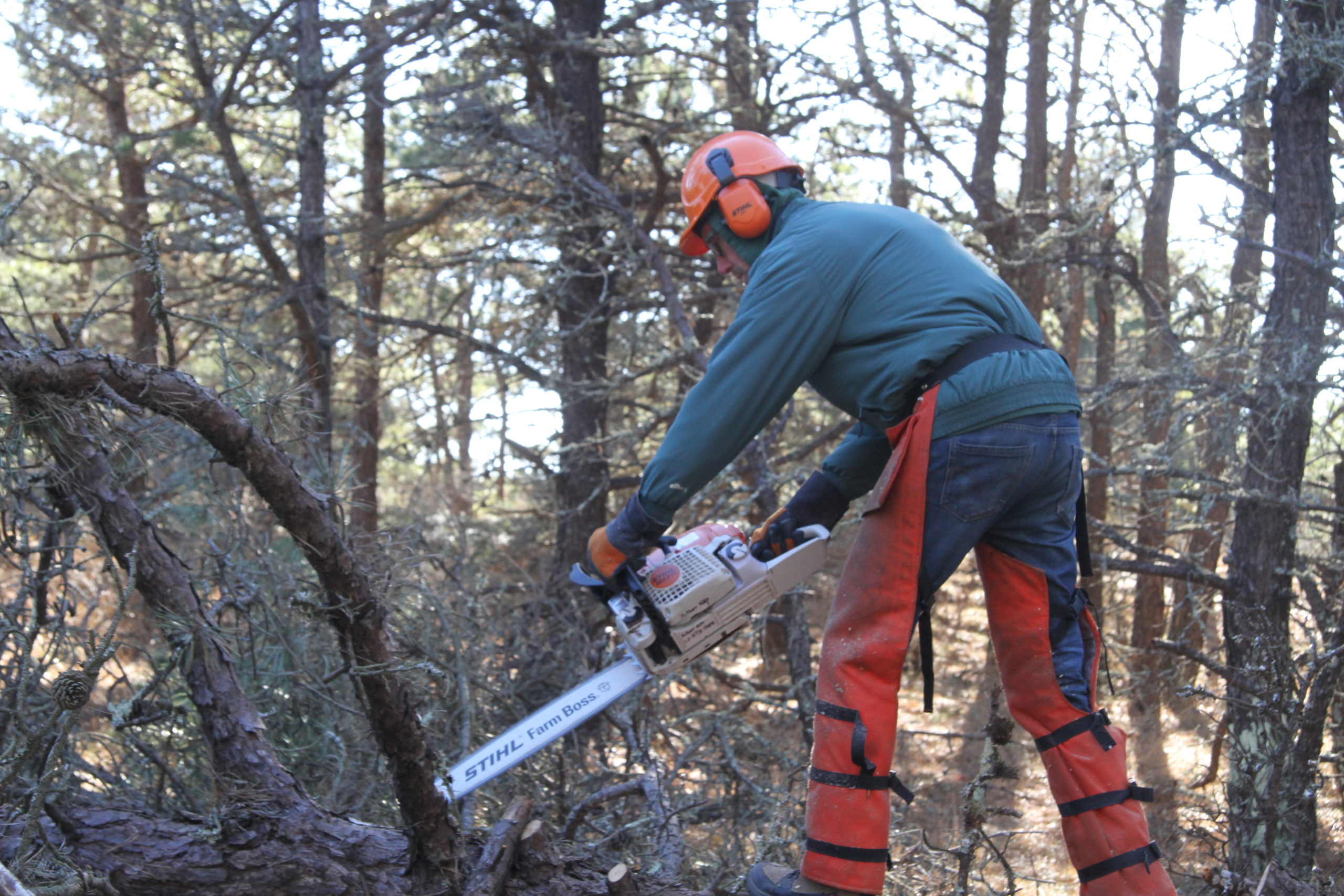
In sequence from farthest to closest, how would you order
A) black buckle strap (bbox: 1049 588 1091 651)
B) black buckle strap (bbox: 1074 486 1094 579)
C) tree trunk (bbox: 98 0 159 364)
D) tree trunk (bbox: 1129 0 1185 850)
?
tree trunk (bbox: 98 0 159 364), tree trunk (bbox: 1129 0 1185 850), black buckle strap (bbox: 1074 486 1094 579), black buckle strap (bbox: 1049 588 1091 651)

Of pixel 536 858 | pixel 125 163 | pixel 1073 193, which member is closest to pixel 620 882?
pixel 536 858

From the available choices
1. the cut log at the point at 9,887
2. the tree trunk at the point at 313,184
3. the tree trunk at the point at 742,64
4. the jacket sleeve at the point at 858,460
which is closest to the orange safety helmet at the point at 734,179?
the jacket sleeve at the point at 858,460

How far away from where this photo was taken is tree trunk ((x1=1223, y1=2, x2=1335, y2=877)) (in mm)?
4285

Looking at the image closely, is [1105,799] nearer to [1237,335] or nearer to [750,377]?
[750,377]

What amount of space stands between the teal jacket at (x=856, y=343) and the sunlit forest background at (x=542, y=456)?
3.06ft

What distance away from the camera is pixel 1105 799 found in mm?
2250

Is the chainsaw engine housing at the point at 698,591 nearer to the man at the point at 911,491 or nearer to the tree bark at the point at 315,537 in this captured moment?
the man at the point at 911,491

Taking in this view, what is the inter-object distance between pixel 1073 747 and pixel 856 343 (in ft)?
3.61

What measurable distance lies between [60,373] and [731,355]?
157 cm

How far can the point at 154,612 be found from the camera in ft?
8.78

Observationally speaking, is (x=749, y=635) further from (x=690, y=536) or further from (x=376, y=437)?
(x=376, y=437)

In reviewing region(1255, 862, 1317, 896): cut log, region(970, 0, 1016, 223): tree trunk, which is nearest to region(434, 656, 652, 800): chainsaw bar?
region(1255, 862, 1317, 896): cut log

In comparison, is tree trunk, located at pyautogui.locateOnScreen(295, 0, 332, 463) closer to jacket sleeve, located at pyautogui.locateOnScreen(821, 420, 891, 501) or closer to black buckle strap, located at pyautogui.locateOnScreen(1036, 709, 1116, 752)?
jacket sleeve, located at pyautogui.locateOnScreen(821, 420, 891, 501)

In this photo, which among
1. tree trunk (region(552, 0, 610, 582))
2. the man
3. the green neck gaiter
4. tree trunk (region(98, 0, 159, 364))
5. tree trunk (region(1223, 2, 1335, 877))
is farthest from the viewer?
tree trunk (region(98, 0, 159, 364))
